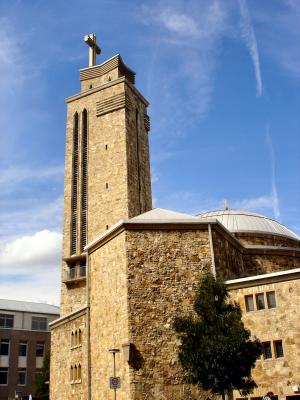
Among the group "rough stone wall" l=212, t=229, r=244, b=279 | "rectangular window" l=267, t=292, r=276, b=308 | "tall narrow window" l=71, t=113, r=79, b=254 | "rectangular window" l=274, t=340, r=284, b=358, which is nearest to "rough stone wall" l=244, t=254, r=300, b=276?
"rough stone wall" l=212, t=229, r=244, b=279

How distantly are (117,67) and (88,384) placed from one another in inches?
1151

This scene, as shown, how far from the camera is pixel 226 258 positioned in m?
25.0

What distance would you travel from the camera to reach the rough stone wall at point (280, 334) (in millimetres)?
19938

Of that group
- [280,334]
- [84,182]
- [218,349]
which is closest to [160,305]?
[218,349]

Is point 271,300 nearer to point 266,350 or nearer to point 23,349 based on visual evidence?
point 266,350

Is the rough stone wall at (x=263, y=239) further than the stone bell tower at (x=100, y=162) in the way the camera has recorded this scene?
No

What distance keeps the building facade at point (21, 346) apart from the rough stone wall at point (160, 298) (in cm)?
3377

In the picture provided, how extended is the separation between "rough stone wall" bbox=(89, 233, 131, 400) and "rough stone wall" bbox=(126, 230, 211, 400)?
479 millimetres

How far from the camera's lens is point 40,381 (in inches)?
1813

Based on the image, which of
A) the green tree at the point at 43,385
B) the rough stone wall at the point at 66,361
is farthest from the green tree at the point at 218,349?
the green tree at the point at 43,385

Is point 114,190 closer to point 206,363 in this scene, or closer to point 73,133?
point 73,133

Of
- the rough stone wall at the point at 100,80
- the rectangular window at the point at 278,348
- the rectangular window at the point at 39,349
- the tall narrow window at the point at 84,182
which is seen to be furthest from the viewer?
the rectangular window at the point at 39,349

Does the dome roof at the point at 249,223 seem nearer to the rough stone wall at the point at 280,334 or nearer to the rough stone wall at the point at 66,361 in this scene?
the rough stone wall at the point at 66,361

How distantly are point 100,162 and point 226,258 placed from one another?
18557mm
